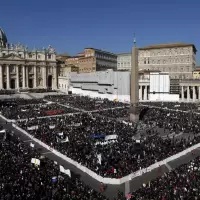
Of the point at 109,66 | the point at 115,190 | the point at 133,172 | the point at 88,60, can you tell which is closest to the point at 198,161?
the point at 133,172

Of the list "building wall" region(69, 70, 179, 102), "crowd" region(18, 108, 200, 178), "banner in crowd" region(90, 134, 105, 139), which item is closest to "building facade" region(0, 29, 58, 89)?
"building wall" region(69, 70, 179, 102)

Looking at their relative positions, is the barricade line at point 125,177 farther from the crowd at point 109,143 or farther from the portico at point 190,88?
the portico at point 190,88

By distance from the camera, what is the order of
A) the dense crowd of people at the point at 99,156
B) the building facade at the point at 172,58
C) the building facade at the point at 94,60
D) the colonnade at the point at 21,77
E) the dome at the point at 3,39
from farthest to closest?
the building facade at the point at 94,60 < the dome at the point at 3,39 < the building facade at the point at 172,58 < the colonnade at the point at 21,77 < the dense crowd of people at the point at 99,156

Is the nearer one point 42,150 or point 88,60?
point 42,150

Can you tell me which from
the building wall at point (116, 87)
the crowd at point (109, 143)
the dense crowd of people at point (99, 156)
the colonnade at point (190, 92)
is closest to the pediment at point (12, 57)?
the building wall at point (116, 87)

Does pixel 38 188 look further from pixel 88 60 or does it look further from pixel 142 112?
pixel 88 60

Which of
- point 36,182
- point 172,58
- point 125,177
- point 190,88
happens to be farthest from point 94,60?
point 36,182
